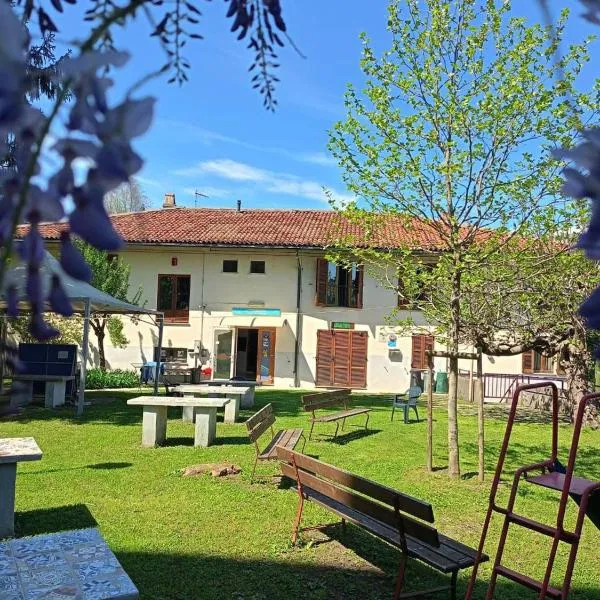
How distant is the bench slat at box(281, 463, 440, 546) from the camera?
4090 mm

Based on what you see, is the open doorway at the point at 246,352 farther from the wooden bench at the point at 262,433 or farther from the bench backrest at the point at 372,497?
the bench backrest at the point at 372,497

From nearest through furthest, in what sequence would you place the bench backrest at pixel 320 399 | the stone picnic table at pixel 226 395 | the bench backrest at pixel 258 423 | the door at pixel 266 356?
1. the bench backrest at pixel 258 423
2. the bench backrest at pixel 320 399
3. the stone picnic table at pixel 226 395
4. the door at pixel 266 356

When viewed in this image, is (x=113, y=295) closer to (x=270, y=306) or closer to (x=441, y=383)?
(x=270, y=306)

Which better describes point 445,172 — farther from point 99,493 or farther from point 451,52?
point 99,493

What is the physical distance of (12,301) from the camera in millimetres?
656

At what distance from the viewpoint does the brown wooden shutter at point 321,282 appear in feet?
74.4

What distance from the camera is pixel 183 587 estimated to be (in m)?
4.41

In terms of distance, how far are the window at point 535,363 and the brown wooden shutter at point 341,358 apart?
256 inches

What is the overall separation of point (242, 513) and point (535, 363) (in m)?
18.6

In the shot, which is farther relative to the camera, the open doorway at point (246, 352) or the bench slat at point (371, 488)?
the open doorway at point (246, 352)

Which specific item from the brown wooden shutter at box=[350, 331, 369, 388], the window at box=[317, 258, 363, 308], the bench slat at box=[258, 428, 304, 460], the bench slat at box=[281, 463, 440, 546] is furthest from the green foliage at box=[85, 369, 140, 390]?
the bench slat at box=[281, 463, 440, 546]

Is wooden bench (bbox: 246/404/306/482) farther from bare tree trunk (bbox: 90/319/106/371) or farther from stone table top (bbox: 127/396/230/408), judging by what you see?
bare tree trunk (bbox: 90/319/106/371)

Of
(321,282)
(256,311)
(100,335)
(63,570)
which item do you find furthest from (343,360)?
(63,570)

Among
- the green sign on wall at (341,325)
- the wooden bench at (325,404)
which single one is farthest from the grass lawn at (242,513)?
the green sign on wall at (341,325)
